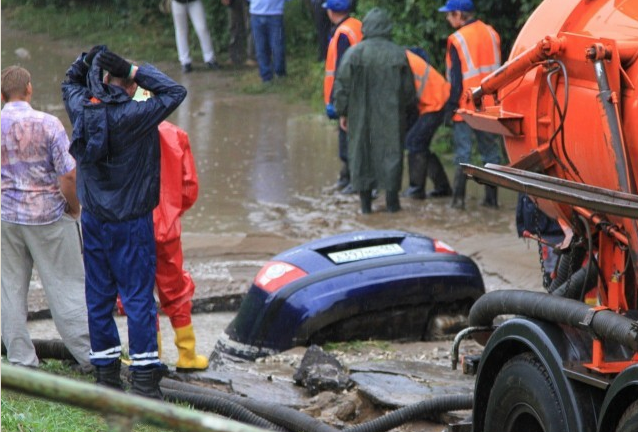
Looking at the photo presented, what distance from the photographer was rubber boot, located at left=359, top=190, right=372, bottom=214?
10.9 meters

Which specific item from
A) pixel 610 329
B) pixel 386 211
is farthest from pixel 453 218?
pixel 610 329

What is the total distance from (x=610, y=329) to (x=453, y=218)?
6.88 metres

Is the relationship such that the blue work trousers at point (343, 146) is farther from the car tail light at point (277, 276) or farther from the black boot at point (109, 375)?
the black boot at point (109, 375)

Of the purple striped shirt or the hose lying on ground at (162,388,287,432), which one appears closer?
the hose lying on ground at (162,388,287,432)

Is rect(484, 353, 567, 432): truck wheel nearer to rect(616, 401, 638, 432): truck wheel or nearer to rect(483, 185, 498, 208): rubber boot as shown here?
rect(616, 401, 638, 432): truck wheel

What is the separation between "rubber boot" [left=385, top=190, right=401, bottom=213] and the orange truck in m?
5.95

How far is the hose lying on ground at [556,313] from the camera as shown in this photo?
11.9 ft

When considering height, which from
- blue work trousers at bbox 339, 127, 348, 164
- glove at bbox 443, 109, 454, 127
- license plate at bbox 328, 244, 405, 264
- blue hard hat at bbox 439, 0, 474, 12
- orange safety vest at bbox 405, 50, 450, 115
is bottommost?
blue work trousers at bbox 339, 127, 348, 164

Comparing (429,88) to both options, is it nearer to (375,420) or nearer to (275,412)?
(275,412)

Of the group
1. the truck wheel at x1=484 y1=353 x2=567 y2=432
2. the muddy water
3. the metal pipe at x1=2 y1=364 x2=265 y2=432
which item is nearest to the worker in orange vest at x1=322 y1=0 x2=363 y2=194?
the muddy water

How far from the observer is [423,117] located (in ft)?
35.7

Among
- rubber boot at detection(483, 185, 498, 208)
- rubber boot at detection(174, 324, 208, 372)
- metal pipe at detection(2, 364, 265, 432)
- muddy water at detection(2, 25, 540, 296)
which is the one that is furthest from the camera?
rubber boot at detection(483, 185, 498, 208)

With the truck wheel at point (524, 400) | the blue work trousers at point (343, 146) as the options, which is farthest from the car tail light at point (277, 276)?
the blue work trousers at point (343, 146)

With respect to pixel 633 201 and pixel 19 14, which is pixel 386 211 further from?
pixel 19 14
